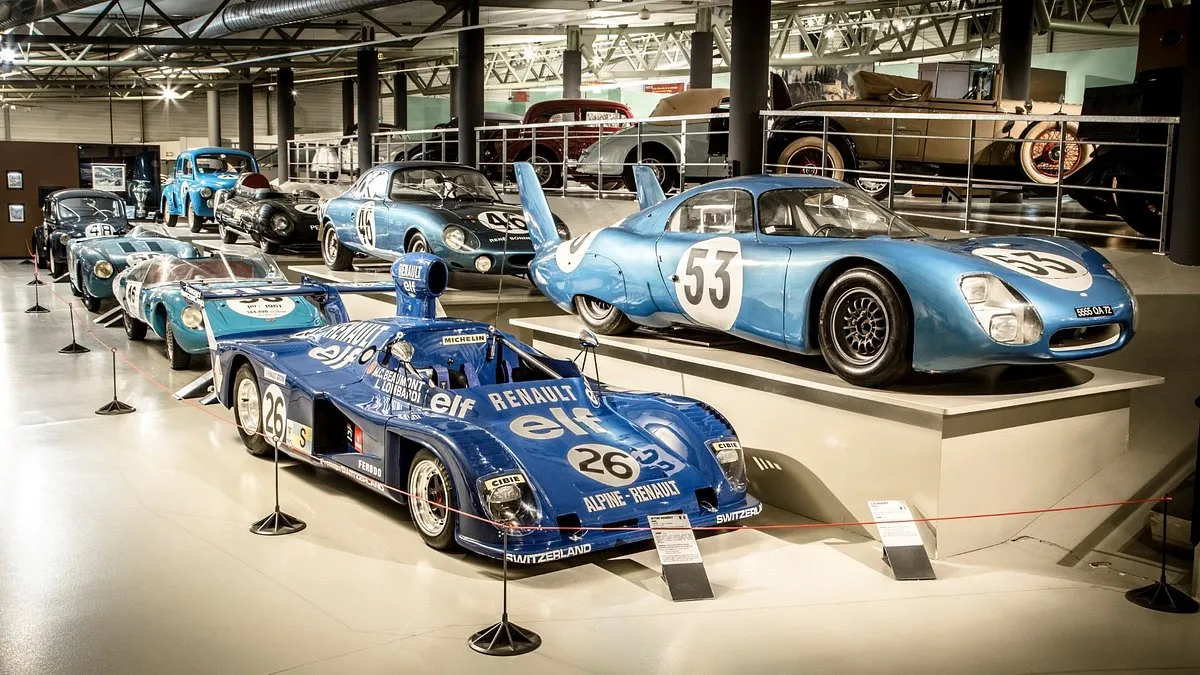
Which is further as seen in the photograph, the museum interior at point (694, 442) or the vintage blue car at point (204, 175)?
the vintage blue car at point (204, 175)

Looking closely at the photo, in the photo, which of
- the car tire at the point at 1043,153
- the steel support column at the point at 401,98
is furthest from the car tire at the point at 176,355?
the steel support column at the point at 401,98

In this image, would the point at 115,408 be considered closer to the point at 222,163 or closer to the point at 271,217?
the point at 271,217

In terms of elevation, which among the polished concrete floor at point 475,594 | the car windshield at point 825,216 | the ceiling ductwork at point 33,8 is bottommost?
the polished concrete floor at point 475,594

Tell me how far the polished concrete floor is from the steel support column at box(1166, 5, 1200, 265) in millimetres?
448

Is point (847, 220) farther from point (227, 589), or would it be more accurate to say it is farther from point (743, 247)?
point (227, 589)

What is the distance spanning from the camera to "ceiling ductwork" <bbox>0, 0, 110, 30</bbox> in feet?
49.4

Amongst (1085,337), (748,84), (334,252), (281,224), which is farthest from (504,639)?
(281,224)

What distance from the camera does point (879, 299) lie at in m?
5.75

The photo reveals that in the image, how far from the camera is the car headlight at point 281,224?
1330 cm

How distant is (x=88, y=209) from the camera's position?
17.7 metres

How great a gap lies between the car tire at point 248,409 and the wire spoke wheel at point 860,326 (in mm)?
3629

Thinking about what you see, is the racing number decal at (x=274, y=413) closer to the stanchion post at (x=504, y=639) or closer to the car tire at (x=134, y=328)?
the stanchion post at (x=504, y=639)

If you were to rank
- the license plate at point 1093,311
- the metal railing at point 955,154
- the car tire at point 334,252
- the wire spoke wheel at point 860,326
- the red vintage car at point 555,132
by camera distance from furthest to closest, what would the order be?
1. the red vintage car at point 555,132
2. the car tire at point 334,252
3. the metal railing at point 955,154
4. the wire spoke wheel at point 860,326
5. the license plate at point 1093,311

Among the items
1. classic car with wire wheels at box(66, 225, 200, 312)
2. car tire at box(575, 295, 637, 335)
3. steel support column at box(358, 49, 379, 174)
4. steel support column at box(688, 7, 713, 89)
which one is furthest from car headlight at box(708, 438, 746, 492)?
steel support column at box(358, 49, 379, 174)
